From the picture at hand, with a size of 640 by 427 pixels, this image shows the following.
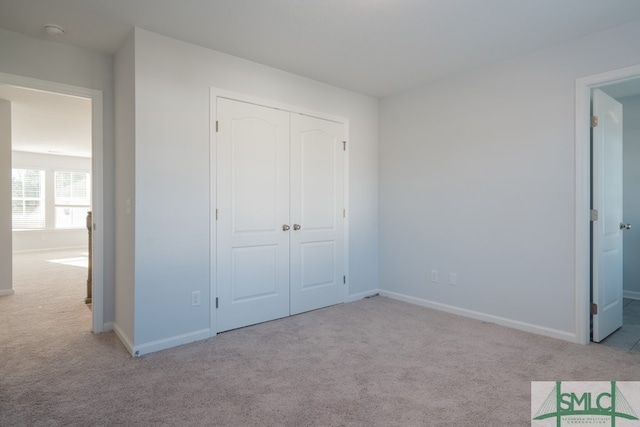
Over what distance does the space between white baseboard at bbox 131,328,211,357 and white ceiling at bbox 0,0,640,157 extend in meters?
2.46

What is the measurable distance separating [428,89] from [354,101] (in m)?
0.86

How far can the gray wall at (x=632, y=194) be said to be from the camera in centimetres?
430

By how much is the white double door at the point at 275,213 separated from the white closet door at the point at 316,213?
0.01 meters

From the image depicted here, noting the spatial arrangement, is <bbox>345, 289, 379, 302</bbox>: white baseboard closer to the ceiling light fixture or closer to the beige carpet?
the beige carpet

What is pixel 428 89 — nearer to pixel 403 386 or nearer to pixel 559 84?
pixel 559 84

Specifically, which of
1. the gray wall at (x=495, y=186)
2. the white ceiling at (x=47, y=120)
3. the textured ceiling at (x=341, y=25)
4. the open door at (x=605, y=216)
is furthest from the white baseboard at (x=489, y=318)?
the white ceiling at (x=47, y=120)

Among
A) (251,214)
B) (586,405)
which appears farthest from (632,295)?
(251,214)

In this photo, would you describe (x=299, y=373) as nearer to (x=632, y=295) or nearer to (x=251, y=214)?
(x=251, y=214)

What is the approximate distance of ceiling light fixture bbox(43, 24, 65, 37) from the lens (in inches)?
105

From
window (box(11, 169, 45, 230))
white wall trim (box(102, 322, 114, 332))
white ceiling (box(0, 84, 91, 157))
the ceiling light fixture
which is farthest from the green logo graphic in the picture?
window (box(11, 169, 45, 230))

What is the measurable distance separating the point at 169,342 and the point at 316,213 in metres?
1.91

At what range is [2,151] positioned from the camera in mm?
4449

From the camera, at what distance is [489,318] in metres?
3.46

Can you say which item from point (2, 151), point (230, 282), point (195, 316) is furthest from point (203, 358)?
point (2, 151)
